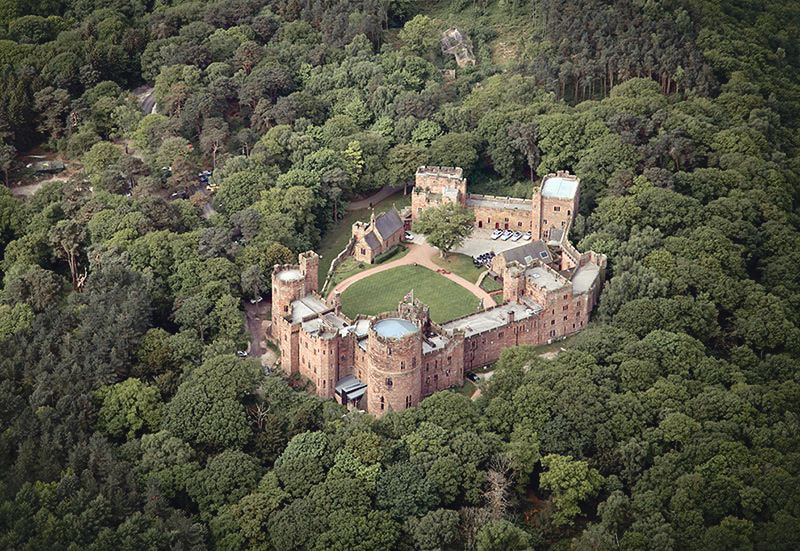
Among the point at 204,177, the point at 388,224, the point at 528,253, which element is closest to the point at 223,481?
the point at 528,253

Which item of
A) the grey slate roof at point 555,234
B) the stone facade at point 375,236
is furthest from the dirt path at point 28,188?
the grey slate roof at point 555,234

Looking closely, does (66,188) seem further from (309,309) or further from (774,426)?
(774,426)

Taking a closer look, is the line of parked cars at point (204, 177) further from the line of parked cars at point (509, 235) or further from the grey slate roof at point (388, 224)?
the line of parked cars at point (509, 235)

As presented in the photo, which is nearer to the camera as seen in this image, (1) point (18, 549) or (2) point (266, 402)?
(1) point (18, 549)

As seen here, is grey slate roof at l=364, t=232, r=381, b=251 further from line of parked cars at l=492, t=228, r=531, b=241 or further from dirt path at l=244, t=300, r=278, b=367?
line of parked cars at l=492, t=228, r=531, b=241

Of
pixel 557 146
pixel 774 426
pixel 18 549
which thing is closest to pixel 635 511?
pixel 774 426
